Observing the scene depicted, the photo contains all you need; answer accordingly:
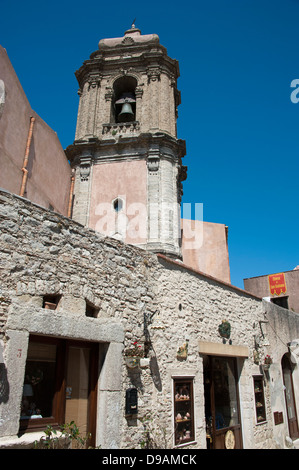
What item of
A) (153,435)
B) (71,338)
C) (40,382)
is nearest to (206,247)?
(153,435)

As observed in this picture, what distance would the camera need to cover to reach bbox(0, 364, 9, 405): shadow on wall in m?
3.72

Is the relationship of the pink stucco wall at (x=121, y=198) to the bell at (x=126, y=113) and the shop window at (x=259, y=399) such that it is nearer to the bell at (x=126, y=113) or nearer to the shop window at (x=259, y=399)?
the bell at (x=126, y=113)

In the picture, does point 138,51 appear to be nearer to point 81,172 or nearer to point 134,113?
point 134,113

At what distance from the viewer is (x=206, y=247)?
1569 centimetres

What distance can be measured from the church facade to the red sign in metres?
4.91

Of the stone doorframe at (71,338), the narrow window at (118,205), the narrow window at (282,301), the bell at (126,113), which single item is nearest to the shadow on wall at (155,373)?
the stone doorframe at (71,338)

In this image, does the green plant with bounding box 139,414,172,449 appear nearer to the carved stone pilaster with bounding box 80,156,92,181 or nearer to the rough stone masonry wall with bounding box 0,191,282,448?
the rough stone masonry wall with bounding box 0,191,282,448

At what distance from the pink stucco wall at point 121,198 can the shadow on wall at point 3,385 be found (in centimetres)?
854

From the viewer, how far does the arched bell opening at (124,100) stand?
14227 mm

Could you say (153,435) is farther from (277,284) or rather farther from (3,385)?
(277,284)

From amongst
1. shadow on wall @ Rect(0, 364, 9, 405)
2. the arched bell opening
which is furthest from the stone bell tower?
shadow on wall @ Rect(0, 364, 9, 405)

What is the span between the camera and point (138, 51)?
1512cm

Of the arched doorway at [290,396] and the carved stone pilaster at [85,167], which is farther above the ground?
the carved stone pilaster at [85,167]
